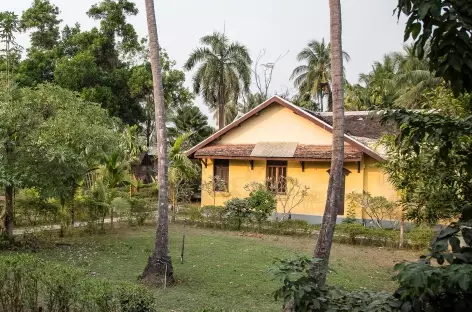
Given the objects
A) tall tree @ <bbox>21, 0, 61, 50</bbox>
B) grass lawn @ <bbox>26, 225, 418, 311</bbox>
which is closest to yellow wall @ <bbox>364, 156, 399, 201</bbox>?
grass lawn @ <bbox>26, 225, 418, 311</bbox>

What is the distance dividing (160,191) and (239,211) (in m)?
9.11

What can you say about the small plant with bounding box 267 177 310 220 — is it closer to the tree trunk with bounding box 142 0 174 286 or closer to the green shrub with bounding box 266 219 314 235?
the green shrub with bounding box 266 219 314 235

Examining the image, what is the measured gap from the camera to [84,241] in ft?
47.3

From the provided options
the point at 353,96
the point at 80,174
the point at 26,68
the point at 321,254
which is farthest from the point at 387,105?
the point at 353,96

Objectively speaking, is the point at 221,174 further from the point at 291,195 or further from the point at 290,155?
the point at 290,155

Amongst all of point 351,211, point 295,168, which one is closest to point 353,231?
point 351,211

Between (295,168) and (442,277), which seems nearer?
(442,277)

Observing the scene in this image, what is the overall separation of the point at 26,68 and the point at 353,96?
2462cm

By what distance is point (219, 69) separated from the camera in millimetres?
33469

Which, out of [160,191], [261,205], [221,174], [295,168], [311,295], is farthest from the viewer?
[221,174]

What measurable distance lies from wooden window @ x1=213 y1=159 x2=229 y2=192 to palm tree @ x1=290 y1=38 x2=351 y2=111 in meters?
19.4

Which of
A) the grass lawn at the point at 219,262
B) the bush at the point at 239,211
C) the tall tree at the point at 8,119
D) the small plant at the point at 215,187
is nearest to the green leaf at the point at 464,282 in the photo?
the grass lawn at the point at 219,262

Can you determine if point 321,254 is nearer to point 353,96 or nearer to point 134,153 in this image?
point 134,153

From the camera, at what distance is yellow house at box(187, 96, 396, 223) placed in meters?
19.0
